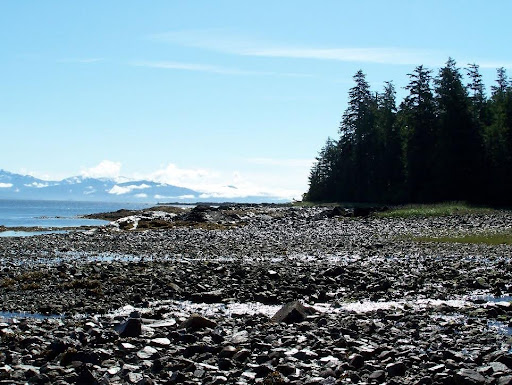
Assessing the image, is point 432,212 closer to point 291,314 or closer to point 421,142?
point 421,142

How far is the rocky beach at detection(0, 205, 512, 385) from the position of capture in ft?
31.9

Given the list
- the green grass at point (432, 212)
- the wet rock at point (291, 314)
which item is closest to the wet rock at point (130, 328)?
Answer: the wet rock at point (291, 314)

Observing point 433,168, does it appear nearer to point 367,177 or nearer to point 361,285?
point 367,177

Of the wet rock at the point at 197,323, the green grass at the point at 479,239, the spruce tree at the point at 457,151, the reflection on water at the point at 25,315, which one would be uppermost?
the spruce tree at the point at 457,151

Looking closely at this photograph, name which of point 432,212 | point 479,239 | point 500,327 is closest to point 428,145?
point 432,212

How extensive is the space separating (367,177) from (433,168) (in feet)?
64.0

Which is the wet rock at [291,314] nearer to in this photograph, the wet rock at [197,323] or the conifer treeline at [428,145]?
the wet rock at [197,323]

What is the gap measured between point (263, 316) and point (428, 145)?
7066 cm

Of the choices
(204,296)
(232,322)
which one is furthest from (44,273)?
(232,322)

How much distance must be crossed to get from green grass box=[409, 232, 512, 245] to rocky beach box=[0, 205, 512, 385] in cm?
191

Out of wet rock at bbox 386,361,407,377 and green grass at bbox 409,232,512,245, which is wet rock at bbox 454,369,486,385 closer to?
wet rock at bbox 386,361,407,377

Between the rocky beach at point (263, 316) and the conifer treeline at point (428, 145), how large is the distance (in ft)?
150

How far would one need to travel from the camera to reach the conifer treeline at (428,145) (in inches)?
2876

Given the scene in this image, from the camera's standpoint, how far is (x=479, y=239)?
33.2 meters
